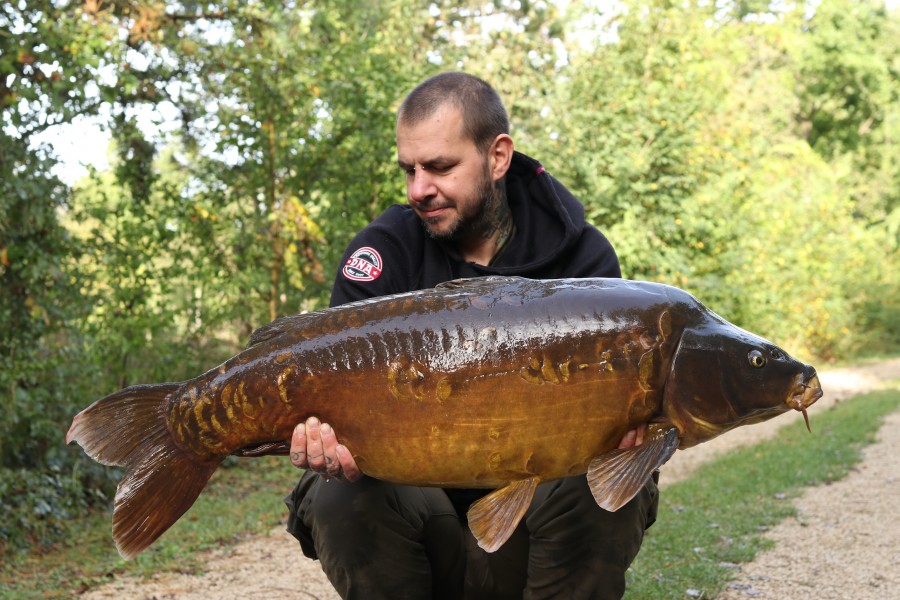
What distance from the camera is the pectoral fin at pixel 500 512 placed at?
249 centimetres

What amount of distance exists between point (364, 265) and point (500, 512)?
3.64ft

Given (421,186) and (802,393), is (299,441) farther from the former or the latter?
(802,393)

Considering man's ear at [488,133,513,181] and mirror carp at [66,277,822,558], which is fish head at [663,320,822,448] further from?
man's ear at [488,133,513,181]

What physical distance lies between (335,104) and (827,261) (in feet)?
36.3

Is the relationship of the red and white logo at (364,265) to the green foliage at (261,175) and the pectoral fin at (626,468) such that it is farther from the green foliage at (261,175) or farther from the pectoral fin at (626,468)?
the green foliage at (261,175)

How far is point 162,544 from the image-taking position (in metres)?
5.98

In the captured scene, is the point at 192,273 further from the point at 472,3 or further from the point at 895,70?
the point at 895,70

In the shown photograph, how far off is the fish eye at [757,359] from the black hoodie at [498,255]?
937 mm

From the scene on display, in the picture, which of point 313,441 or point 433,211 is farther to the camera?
point 433,211

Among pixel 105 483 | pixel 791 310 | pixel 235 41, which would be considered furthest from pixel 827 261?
pixel 105 483

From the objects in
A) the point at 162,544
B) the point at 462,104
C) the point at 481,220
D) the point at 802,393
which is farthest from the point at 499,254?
the point at 162,544

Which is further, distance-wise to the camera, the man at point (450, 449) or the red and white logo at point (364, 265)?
the red and white logo at point (364, 265)

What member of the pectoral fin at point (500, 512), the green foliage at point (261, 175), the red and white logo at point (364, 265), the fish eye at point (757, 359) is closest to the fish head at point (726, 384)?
the fish eye at point (757, 359)

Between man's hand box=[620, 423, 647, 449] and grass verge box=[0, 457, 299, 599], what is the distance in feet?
11.5
